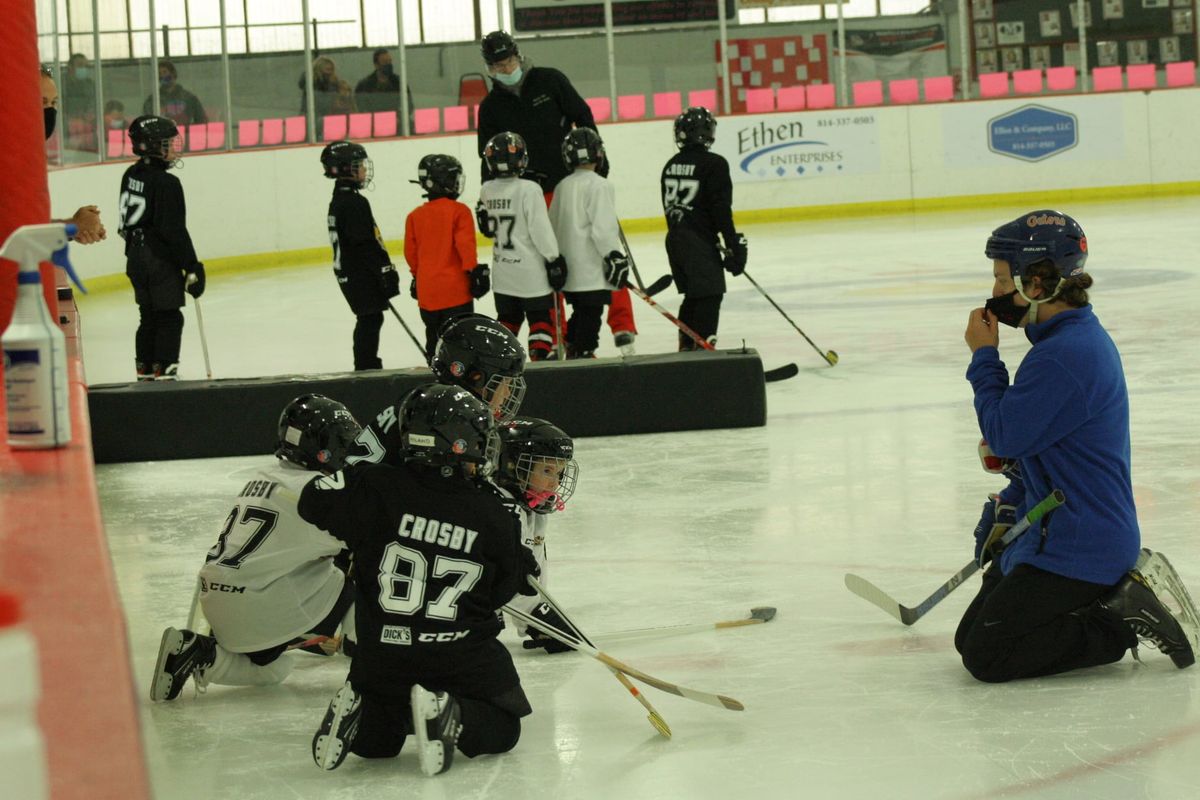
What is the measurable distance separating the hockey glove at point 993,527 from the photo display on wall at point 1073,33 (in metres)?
12.8

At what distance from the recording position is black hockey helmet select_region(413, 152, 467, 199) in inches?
274

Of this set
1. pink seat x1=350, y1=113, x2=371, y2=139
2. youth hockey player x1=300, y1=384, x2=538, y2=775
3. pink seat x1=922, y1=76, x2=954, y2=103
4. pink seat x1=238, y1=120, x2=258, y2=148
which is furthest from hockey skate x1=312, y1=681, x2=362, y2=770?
pink seat x1=922, y1=76, x2=954, y2=103

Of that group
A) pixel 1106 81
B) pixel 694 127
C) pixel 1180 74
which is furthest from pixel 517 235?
pixel 1180 74

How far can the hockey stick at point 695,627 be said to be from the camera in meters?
3.89

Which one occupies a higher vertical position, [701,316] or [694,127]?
[694,127]

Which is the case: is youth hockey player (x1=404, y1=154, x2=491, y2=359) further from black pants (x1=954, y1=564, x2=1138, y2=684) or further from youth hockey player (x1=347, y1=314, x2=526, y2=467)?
black pants (x1=954, y1=564, x2=1138, y2=684)

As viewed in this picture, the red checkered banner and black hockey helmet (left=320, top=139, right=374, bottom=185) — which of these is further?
the red checkered banner

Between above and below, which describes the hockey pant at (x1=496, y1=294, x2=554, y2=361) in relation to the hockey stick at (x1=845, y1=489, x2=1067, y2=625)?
above

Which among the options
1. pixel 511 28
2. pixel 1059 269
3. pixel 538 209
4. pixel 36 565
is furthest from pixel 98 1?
pixel 36 565

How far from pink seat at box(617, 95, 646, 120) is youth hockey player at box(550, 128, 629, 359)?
8.23 meters

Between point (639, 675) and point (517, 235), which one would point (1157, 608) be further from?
point (517, 235)

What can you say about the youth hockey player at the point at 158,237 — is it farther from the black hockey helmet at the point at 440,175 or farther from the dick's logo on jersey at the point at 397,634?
the dick's logo on jersey at the point at 397,634

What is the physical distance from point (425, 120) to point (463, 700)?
12475 mm

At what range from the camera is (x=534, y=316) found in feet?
24.0
